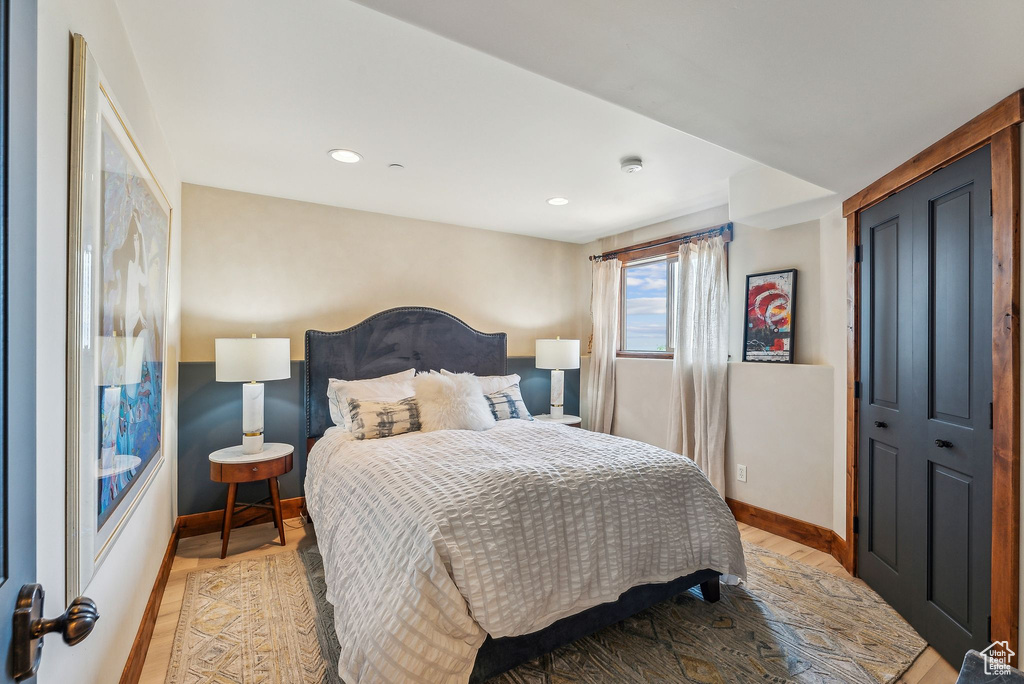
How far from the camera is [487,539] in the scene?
68.5 inches

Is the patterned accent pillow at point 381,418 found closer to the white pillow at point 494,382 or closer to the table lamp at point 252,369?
the table lamp at point 252,369

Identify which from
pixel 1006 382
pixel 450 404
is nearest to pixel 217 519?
pixel 450 404

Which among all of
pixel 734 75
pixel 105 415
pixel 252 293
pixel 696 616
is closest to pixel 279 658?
pixel 105 415

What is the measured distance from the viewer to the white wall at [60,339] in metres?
0.94

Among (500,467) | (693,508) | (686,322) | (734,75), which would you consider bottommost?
(693,508)

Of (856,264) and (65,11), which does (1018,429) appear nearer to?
(856,264)

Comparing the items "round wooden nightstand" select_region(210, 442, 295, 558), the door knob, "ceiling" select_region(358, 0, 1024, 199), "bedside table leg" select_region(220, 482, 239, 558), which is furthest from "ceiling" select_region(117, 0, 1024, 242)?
"bedside table leg" select_region(220, 482, 239, 558)

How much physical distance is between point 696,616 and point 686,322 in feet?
7.24

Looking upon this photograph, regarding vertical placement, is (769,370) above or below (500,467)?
above

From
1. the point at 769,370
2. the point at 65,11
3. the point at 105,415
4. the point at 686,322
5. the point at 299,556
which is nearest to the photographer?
the point at 65,11

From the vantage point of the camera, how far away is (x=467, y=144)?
2625 millimetres

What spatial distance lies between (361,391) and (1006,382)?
3322mm

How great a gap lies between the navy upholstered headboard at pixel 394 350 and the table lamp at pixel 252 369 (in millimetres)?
386

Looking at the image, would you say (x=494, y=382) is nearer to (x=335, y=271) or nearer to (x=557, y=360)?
(x=557, y=360)
